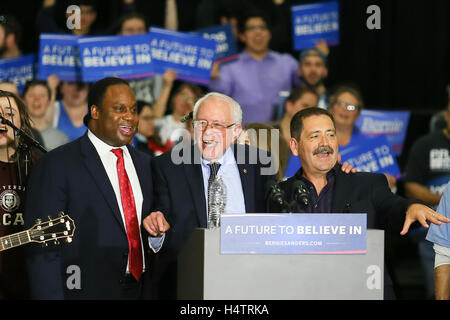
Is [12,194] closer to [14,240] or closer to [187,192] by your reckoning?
[14,240]

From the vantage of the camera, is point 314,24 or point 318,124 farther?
point 314,24

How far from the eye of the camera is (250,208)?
3832mm

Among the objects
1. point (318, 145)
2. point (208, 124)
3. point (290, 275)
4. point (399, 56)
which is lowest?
point (290, 275)

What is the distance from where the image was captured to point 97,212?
385 cm

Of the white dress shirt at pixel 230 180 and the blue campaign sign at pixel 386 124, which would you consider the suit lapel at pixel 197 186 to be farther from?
the blue campaign sign at pixel 386 124

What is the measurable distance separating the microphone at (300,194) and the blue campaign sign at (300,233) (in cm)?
29

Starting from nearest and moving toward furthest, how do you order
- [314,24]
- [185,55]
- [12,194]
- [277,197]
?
[277,197] → [12,194] → [185,55] → [314,24]

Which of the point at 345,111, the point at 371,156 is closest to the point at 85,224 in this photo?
the point at 371,156

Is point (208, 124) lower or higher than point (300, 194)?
higher

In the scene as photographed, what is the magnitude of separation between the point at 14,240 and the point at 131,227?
0.56m

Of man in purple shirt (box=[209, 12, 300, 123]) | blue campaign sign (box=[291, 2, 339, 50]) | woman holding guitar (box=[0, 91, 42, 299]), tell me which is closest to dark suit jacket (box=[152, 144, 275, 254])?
woman holding guitar (box=[0, 91, 42, 299])

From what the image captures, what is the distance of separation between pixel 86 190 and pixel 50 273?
426 millimetres
